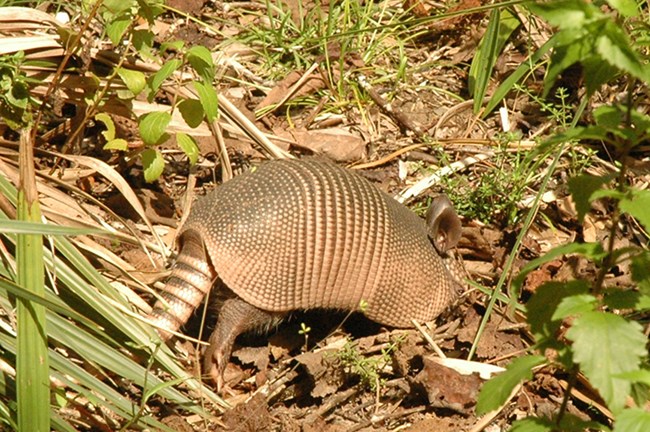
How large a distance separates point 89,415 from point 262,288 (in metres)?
1.19

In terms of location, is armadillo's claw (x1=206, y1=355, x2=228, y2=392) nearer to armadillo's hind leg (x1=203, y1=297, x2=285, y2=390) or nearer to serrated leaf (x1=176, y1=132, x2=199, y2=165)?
armadillo's hind leg (x1=203, y1=297, x2=285, y2=390)

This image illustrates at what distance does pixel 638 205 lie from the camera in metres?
2.53

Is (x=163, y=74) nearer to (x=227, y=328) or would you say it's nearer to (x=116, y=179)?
(x=116, y=179)

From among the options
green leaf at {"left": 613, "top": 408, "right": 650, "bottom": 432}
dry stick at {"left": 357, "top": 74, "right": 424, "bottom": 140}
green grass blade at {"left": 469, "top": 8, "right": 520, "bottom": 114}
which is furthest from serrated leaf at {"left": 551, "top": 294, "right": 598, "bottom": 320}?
dry stick at {"left": 357, "top": 74, "right": 424, "bottom": 140}

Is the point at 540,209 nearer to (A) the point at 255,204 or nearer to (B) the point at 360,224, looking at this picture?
(B) the point at 360,224

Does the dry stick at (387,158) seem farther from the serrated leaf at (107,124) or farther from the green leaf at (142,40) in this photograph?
the green leaf at (142,40)

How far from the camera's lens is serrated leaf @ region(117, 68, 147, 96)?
15.9 ft

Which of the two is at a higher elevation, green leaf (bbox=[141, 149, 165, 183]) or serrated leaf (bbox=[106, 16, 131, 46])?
serrated leaf (bbox=[106, 16, 131, 46])

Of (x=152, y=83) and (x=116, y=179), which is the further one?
(x=116, y=179)

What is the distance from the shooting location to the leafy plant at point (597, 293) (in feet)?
7.77

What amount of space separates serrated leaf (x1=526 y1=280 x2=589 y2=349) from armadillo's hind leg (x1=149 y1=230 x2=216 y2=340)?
7.61 ft

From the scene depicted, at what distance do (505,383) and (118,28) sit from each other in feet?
9.24

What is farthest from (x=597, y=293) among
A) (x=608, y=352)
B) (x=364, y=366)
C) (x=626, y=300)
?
(x=364, y=366)

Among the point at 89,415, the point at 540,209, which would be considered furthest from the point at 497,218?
the point at 89,415
